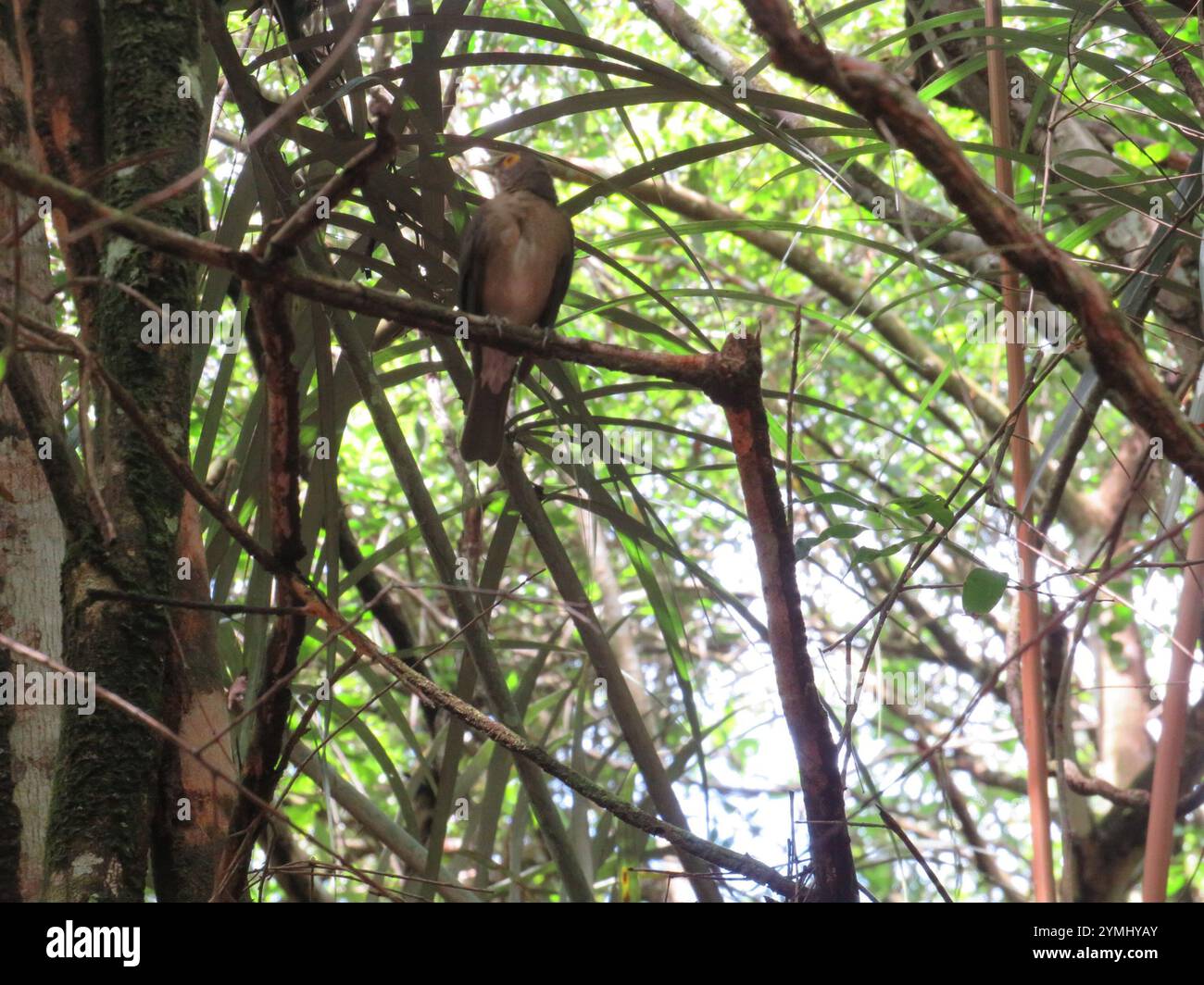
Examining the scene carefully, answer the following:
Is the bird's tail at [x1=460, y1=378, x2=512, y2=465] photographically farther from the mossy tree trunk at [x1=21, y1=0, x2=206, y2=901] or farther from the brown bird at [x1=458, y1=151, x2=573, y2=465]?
the mossy tree trunk at [x1=21, y1=0, x2=206, y2=901]

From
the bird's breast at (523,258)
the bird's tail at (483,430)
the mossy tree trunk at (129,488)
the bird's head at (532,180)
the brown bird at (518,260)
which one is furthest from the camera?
the bird's head at (532,180)

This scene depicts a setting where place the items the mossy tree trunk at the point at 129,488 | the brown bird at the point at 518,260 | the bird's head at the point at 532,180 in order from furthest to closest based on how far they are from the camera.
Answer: the bird's head at the point at 532,180, the brown bird at the point at 518,260, the mossy tree trunk at the point at 129,488

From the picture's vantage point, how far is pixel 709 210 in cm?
616

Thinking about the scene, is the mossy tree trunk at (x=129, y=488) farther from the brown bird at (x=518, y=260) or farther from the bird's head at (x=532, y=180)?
the bird's head at (x=532, y=180)

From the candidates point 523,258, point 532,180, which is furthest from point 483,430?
point 532,180

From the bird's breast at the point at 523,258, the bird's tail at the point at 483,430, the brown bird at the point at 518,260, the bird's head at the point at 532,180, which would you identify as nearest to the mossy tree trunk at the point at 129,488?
the bird's tail at the point at 483,430

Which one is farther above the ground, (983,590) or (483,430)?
(483,430)

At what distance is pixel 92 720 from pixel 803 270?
16.8 feet

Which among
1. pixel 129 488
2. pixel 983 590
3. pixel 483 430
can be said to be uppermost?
pixel 483 430

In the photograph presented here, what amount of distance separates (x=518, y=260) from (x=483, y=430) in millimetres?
1050

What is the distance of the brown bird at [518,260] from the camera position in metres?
3.48

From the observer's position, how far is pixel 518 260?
3742 millimetres

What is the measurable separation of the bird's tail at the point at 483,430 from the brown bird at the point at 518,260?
0.89 feet

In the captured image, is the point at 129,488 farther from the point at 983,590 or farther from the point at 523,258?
the point at 523,258
